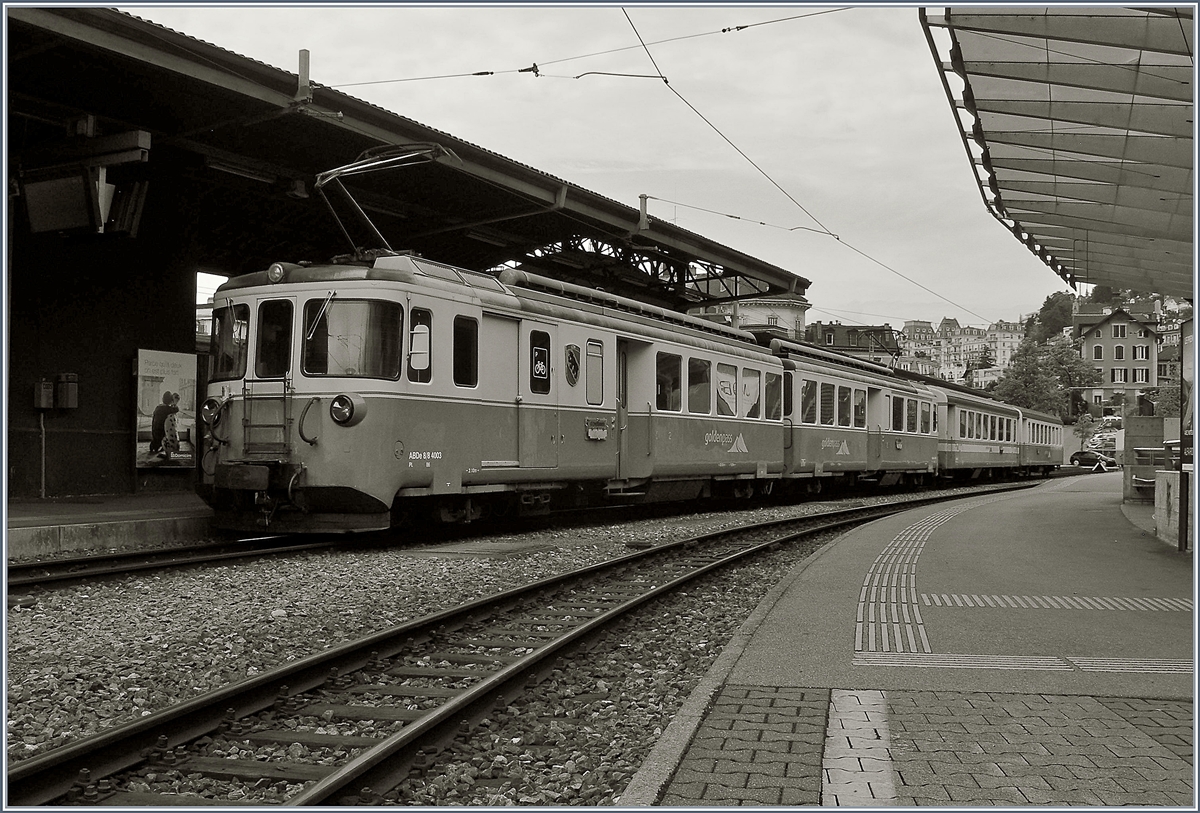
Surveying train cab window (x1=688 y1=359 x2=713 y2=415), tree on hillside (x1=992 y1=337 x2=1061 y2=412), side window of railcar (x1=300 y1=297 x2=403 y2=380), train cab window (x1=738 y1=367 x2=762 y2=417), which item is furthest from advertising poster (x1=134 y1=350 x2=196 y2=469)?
tree on hillside (x1=992 y1=337 x2=1061 y2=412)

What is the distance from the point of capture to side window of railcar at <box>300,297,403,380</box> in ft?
39.2

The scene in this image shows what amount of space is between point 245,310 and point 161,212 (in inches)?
335

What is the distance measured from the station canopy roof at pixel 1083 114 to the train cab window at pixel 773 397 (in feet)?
20.2

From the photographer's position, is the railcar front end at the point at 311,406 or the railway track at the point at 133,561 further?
the railcar front end at the point at 311,406

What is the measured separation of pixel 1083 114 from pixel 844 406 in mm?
14868

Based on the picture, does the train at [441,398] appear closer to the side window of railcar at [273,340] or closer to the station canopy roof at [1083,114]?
the side window of railcar at [273,340]

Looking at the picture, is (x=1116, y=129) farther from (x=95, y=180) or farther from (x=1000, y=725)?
(x=95, y=180)

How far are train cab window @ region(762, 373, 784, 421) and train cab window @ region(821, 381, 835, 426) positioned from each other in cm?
229

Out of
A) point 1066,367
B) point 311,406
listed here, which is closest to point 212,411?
point 311,406

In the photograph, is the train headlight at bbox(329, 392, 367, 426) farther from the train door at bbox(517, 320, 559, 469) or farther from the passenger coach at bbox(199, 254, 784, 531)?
the train door at bbox(517, 320, 559, 469)

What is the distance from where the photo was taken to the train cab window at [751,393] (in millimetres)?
20188

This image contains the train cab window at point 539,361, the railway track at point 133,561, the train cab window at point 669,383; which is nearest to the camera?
the railway track at point 133,561

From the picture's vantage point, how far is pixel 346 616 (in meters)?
8.34

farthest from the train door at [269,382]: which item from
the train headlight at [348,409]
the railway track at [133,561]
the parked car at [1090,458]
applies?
the parked car at [1090,458]
